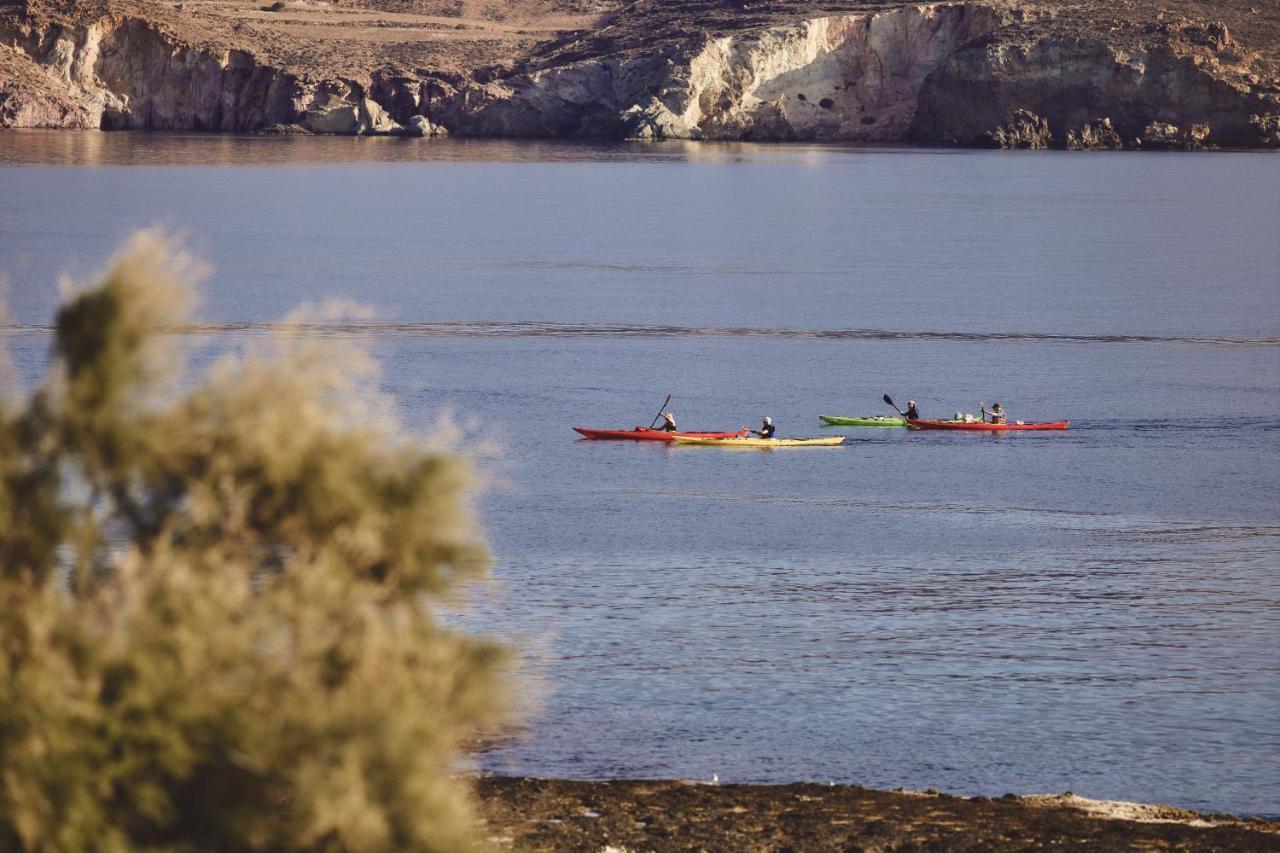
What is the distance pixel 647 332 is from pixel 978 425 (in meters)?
21.6

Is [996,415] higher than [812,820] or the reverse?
the reverse

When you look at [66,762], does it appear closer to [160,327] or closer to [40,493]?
[40,493]

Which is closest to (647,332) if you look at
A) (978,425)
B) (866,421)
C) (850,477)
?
(866,421)

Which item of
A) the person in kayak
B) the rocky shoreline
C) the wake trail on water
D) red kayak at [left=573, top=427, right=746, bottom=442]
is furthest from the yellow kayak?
the rocky shoreline

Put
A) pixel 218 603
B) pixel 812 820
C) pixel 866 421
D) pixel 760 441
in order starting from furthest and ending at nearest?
pixel 866 421 → pixel 760 441 → pixel 812 820 → pixel 218 603

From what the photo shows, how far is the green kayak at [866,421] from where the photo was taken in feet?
188

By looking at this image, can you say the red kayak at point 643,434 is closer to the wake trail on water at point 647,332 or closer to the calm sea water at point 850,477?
the calm sea water at point 850,477

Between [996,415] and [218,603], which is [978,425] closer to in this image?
[996,415]

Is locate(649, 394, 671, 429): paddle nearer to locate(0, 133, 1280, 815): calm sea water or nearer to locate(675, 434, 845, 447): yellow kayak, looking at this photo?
locate(0, 133, 1280, 815): calm sea water

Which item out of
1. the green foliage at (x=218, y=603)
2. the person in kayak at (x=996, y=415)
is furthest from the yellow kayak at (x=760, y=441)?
the green foliage at (x=218, y=603)

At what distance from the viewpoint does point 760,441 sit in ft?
176

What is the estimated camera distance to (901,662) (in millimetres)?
32000

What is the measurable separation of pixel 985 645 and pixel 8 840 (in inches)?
930

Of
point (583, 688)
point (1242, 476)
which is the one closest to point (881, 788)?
point (583, 688)
